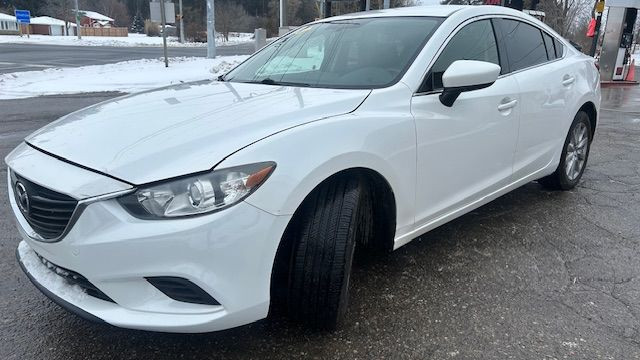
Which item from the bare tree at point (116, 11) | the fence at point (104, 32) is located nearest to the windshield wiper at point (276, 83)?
the fence at point (104, 32)

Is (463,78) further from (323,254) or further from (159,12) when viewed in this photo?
(159,12)

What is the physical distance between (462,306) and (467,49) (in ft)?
5.39

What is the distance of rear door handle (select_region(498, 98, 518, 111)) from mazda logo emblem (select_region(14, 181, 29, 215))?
2760mm

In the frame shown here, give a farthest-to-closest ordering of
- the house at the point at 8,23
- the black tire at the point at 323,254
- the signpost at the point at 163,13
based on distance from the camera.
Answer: the house at the point at 8,23 < the signpost at the point at 163,13 < the black tire at the point at 323,254

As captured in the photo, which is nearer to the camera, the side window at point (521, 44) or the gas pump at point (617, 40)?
the side window at point (521, 44)

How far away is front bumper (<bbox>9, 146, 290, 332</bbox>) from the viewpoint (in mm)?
1950

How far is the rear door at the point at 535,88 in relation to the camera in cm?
370

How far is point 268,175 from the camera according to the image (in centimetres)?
209

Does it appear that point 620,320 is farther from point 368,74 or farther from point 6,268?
point 6,268

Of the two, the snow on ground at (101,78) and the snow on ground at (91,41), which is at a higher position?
the snow on ground at (91,41)

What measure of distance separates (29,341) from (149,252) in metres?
1.01

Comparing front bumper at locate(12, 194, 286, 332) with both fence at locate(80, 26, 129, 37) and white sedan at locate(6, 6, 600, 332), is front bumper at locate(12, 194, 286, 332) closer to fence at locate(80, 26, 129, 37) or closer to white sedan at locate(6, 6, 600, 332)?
white sedan at locate(6, 6, 600, 332)

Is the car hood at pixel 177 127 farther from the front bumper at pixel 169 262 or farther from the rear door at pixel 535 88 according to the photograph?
the rear door at pixel 535 88

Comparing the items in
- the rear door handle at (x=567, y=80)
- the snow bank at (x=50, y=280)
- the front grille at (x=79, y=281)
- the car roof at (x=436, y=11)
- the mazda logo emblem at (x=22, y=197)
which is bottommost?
the snow bank at (x=50, y=280)
